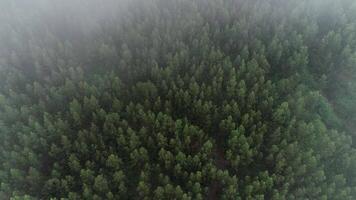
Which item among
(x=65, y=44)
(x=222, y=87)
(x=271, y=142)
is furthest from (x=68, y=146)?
(x=271, y=142)

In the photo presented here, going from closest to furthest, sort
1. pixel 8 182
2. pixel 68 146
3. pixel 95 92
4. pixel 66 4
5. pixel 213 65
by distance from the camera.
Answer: pixel 8 182 → pixel 68 146 → pixel 95 92 → pixel 213 65 → pixel 66 4

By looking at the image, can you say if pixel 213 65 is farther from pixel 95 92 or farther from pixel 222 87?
pixel 95 92

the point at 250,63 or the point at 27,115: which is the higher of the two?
the point at 250,63

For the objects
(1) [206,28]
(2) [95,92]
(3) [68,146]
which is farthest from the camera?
(1) [206,28]

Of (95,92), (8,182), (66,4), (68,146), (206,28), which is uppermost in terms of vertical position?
(66,4)

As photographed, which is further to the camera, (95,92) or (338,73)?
(338,73)

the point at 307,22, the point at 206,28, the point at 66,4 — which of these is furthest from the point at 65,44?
the point at 307,22

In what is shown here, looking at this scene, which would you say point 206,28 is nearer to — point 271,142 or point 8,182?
point 271,142
